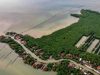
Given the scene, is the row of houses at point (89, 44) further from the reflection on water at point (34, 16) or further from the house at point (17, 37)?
the house at point (17, 37)

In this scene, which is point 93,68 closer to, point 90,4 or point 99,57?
point 99,57

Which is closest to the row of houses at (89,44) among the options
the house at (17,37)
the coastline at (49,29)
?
the coastline at (49,29)

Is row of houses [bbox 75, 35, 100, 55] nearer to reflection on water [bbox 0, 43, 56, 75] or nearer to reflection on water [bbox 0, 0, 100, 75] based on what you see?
reflection on water [bbox 0, 0, 100, 75]

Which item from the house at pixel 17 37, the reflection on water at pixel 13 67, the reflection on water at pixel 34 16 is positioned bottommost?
the reflection on water at pixel 34 16

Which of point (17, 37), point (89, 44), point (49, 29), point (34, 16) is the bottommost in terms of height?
point (34, 16)

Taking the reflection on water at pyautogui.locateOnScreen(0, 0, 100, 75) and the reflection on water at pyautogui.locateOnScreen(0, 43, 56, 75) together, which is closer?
the reflection on water at pyautogui.locateOnScreen(0, 43, 56, 75)

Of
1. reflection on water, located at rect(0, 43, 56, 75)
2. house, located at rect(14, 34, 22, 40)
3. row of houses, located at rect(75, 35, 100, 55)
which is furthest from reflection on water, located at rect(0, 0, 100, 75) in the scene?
row of houses, located at rect(75, 35, 100, 55)

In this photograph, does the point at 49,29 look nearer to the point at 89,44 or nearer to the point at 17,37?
the point at 17,37

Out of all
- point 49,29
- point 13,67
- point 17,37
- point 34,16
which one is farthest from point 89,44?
point 34,16
